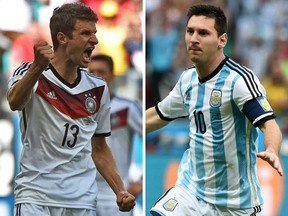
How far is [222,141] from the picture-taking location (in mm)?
5113

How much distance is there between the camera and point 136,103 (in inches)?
261

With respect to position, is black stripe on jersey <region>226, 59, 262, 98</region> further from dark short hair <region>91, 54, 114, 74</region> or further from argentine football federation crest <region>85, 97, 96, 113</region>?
dark short hair <region>91, 54, 114, 74</region>

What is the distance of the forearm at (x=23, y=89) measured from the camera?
4547mm

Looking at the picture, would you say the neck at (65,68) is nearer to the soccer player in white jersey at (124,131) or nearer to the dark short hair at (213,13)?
the dark short hair at (213,13)

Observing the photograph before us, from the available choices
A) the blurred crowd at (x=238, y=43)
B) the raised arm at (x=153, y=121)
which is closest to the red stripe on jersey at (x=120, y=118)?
the raised arm at (x=153, y=121)

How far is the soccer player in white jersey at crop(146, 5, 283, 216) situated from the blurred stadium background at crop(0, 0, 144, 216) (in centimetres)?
117

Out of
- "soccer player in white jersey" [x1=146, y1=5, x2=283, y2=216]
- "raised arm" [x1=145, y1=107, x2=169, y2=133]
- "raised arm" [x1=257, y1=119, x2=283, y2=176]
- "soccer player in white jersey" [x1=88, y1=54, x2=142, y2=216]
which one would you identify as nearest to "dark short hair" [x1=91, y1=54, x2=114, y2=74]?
"soccer player in white jersey" [x1=88, y1=54, x2=142, y2=216]

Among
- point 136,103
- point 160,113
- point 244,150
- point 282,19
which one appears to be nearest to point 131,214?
point 136,103

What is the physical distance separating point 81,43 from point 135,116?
157 centimetres

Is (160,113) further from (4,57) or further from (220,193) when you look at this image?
(4,57)

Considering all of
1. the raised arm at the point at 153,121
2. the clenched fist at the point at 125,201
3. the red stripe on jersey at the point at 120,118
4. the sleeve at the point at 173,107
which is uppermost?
the sleeve at the point at 173,107

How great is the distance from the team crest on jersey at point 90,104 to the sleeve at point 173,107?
0.55m

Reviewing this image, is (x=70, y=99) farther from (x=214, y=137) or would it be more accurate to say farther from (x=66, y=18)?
(x=214, y=137)

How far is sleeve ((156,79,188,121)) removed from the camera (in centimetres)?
543
